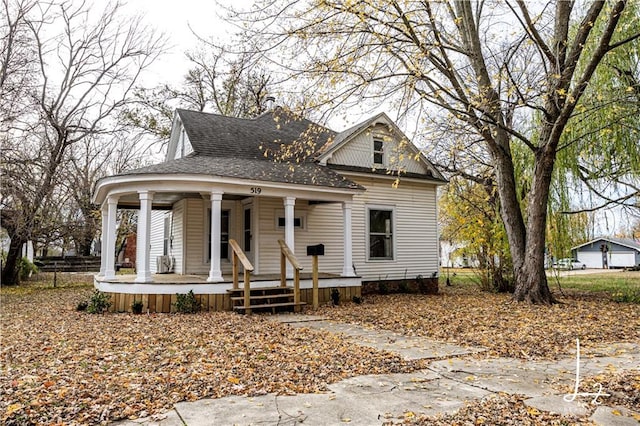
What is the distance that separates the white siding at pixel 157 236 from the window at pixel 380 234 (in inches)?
274

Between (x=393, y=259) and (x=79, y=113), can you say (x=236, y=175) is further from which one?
(x=79, y=113)

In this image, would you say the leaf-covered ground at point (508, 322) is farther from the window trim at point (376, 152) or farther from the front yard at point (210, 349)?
the window trim at point (376, 152)

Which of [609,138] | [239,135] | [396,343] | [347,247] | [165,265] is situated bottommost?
[396,343]

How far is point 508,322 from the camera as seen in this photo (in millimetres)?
8336

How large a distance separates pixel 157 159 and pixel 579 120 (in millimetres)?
24054

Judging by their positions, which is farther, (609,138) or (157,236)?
(157,236)

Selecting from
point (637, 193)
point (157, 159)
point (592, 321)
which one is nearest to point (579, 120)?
point (637, 193)

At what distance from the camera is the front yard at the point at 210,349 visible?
414 cm

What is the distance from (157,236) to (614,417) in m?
15.4

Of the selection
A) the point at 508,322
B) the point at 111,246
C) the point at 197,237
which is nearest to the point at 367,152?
the point at 197,237

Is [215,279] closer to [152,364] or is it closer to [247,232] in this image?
[247,232]

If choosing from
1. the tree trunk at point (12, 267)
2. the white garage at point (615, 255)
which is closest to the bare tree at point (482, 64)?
the tree trunk at point (12, 267)

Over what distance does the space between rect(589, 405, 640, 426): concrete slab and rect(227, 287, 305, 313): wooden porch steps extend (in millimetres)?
7009

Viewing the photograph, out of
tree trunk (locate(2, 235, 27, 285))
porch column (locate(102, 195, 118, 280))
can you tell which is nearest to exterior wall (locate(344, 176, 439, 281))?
porch column (locate(102, 195, 118, 280))
